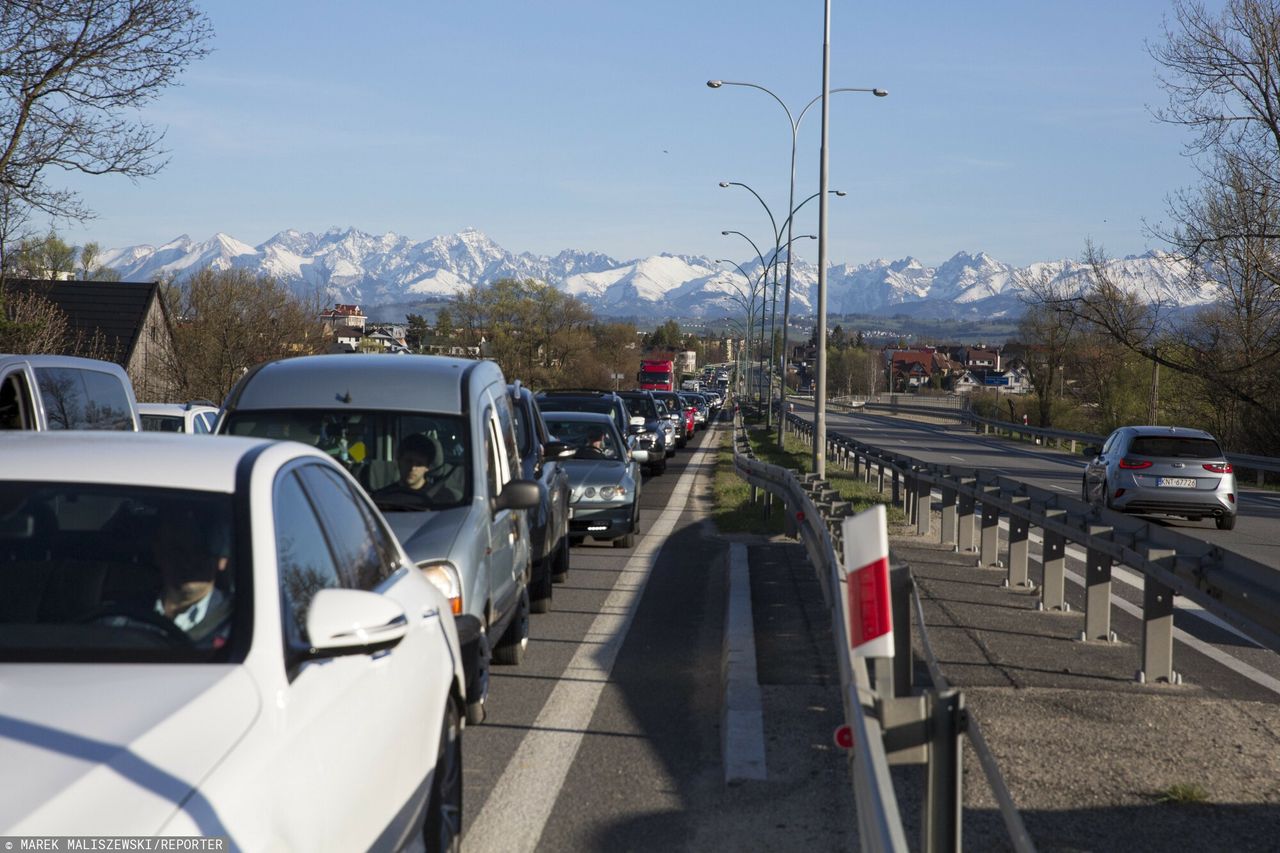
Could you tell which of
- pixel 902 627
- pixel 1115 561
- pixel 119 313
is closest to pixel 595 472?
pixel 1115 561

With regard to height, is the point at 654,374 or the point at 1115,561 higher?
the point at 654,374

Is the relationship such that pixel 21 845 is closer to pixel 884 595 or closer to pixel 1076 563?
pixel 884 595

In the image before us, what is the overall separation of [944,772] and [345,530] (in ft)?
6.69

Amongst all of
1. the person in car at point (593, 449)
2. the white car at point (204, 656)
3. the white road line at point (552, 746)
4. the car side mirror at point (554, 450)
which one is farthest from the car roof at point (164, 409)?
the white car at point (204, 656)

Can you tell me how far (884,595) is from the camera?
388cm

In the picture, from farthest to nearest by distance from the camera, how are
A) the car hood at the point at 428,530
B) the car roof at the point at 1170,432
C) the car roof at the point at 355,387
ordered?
the car roof at the point at 1170,432, the car roof at the point at 355,387, the car hood at the point at 428,530

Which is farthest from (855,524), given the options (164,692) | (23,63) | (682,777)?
(23,63)

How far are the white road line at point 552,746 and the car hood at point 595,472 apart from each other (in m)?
3.70

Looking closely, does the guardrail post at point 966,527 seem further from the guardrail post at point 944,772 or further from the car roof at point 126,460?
the car roof at point 126,460

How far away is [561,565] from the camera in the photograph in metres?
13.4

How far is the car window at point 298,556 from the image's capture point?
3682 millimetres

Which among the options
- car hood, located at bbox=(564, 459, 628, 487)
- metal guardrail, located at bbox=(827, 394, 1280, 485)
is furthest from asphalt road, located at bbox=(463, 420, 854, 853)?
metal guardrail, located at bbox=(827, 394, 1280, 485)

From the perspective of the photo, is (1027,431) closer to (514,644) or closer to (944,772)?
(514,644)

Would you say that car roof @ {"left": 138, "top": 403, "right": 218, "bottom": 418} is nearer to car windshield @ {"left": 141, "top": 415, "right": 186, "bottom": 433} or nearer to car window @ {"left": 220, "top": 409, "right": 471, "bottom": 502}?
car windshield @ {"left": 141, "top": 415, "right": 186, "bottom": 433}
